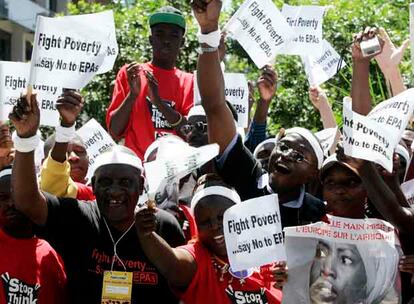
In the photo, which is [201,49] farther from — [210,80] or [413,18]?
[413,18]

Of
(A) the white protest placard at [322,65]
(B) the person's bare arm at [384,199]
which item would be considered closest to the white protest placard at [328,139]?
(A) the white protest placard at [322,65]

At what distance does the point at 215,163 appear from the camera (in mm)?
5969

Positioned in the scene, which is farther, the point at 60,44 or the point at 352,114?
the point at 60,44

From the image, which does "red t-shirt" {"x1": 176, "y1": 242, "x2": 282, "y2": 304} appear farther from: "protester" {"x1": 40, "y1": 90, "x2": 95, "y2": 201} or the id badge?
"protester" {"x1": 40, "y1": 90, "x2": 95, "y2": 201}

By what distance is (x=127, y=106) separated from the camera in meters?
7.67

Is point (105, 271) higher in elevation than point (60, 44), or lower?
lower

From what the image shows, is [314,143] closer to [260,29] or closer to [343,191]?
[343,191]

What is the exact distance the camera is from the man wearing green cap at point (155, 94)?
7.68 meters

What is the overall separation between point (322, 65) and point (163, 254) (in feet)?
12.4

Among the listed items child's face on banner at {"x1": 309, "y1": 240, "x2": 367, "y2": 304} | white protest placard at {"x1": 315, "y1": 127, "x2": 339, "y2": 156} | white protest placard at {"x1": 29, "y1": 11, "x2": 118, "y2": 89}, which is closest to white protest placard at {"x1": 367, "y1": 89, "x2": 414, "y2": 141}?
child's face on banner at {"x1": 309, "y1": 240, "x2": 367, "y2": 304}

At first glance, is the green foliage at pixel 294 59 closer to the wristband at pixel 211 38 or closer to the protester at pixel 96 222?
the wristband at pixel 211 38

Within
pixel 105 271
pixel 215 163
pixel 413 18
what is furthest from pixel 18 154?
pixel 413 18

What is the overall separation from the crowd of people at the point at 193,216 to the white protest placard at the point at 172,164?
14cm

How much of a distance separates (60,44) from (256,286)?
1764mm
